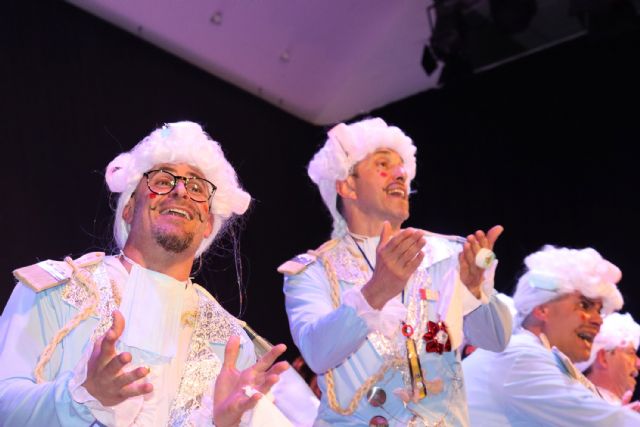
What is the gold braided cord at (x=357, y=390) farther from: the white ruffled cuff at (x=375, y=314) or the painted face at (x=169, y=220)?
the painted face at (x=169, y=220)

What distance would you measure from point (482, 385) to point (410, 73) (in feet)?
9.99

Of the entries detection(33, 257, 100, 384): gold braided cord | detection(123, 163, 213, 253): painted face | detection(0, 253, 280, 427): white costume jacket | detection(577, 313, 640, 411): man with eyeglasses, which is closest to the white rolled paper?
detection(0, 253, 280, 427): white costume jacket

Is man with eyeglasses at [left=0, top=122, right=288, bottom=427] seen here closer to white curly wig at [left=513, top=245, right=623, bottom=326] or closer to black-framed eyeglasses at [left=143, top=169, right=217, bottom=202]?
black-framed eyeglasses at [left=143, top=169, right=217, bottom=202]

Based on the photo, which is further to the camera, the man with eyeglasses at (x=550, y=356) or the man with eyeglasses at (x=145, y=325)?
the man with eyeglasses at (x=550, y=356)

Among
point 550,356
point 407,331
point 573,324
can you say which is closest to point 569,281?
point 573,324

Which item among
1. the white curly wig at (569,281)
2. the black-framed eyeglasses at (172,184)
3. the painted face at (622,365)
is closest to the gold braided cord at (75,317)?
the black-framed eyeglasses at (172,184)

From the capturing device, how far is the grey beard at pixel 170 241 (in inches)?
99.3

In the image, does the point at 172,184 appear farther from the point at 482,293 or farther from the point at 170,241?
the point at 482,293

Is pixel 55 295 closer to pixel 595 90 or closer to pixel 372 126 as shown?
pixel 372 126

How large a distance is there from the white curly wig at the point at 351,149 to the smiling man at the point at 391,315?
17 cm

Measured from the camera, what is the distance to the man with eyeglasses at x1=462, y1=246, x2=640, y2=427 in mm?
3311

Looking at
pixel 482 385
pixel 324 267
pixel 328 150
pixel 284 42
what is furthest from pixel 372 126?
pixel 284 42

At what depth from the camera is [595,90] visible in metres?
5.32

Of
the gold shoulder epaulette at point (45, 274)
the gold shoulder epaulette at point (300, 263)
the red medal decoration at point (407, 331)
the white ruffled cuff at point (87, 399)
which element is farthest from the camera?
the gold shoulder epaulette at point (300, 263)
